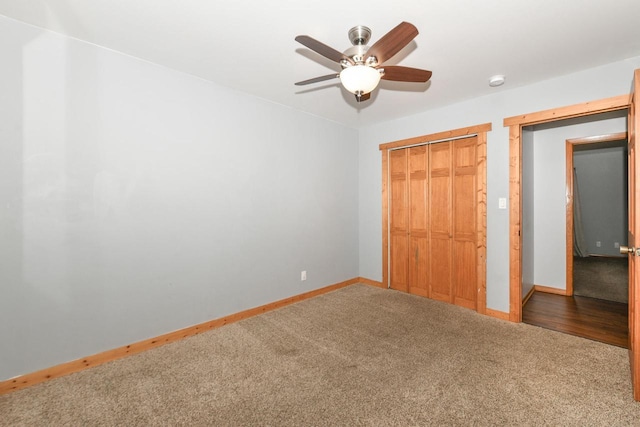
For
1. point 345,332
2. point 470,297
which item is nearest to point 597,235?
point 470,297

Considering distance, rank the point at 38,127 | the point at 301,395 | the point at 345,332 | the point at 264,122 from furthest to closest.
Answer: the point at 264,122
the point at 345,332
the point at 38,127
the point at 301,395

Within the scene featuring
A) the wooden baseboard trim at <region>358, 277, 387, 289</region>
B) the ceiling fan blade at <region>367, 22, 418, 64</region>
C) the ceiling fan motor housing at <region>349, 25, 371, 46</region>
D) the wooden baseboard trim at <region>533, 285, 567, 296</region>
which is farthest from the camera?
the wooden baseboard trim at <region>358, 277, 387, 289</region>

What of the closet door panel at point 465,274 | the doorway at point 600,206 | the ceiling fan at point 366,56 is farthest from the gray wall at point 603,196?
the ceiling fan at point 366,56

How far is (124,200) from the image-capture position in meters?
2.37

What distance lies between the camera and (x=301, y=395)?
1880 mm

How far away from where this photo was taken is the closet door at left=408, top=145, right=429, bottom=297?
384 cm

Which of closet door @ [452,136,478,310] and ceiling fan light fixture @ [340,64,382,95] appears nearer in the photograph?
ceiling fan light fixture @ [340,64,382,95]

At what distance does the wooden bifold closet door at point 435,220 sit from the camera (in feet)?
11.3

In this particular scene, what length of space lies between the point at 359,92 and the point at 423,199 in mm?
2368

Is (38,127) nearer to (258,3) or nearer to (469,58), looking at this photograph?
(258,3)

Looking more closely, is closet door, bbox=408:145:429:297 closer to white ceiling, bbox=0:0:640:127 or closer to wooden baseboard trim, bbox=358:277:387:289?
wooden baseboard trim, bbox=358:277:387:289

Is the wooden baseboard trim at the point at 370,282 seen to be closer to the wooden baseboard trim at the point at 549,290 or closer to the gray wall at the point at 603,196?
the wooden baseboard trim at the point at 549,290

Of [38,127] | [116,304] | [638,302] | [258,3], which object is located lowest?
[116,304]

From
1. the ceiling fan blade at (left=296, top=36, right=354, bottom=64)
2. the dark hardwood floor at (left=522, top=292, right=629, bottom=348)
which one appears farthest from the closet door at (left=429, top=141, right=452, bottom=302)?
the ceiling fan blade at (left=296, top=36, right=354, bottom=64)
